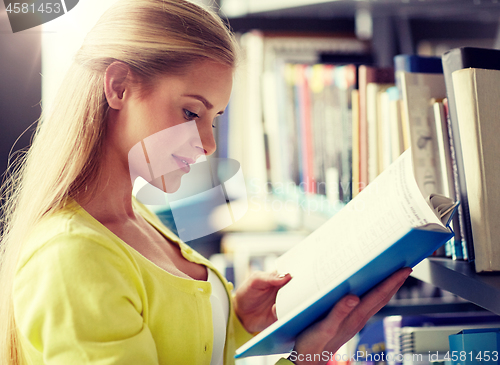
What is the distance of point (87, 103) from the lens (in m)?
0.55

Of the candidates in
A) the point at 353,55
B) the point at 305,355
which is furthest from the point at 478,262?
the point at 353,55

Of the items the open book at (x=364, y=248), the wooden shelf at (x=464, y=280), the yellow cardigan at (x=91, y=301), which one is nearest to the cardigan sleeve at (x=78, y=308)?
the yellow cardigan at (x=91, y=301)

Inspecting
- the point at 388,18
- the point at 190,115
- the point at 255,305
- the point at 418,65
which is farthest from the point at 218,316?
the point at 388,18

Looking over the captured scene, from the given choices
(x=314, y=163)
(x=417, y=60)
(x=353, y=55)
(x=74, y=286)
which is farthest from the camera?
(x=353, y=55)

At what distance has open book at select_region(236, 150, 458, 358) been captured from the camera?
0.40 metres

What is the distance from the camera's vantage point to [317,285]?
51 centimetres

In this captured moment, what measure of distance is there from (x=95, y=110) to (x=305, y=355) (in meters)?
0.45

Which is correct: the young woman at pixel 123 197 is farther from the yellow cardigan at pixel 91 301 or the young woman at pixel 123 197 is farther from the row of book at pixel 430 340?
the row of book at pixel 430 340

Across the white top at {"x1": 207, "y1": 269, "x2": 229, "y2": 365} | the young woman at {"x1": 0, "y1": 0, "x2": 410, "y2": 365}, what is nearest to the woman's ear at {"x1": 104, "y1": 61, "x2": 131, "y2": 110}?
the young woman at {"x1": 0, "y1": 0, "x2": 410, "y2": 365}

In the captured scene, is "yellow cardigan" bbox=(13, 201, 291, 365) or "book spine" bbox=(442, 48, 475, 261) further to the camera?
"book spine" bbox=(442, 48, 475, 261)

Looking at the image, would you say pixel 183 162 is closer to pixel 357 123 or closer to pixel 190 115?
pixel 190 115

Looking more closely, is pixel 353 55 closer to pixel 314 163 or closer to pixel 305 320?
pixel 314 163

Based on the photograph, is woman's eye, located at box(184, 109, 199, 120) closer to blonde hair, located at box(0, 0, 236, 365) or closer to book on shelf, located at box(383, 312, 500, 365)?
blonde hair, located at box(0, 0, 236, 365)

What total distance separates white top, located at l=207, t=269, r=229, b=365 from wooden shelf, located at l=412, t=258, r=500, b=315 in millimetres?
347
